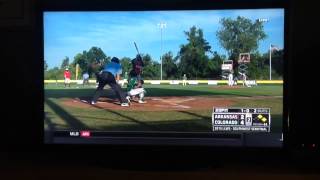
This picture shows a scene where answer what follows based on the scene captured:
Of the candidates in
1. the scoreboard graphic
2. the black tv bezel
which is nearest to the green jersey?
the black tv bezel

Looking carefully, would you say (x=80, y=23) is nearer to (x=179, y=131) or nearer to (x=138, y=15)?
(x=138, y=15)

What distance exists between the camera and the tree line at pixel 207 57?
5.13 feet

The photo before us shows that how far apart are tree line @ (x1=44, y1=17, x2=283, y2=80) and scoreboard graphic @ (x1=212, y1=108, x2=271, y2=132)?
0.38 ft

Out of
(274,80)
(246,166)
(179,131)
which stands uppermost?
(274,80)

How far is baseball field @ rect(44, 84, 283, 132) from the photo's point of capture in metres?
1.57

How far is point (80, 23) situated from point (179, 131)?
1.63 ft

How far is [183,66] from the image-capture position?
1.60m

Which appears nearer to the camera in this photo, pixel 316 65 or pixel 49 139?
pixel 49 139

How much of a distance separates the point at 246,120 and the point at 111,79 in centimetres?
48

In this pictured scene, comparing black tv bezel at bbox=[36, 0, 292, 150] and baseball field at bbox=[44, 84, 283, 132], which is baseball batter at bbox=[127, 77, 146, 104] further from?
black tv bezel at bbox=[36, 0, 292, 150]
